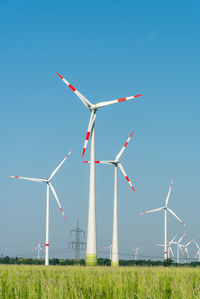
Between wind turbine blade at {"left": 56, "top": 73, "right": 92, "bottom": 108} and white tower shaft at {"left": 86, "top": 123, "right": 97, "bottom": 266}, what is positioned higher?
wind turbine blade at {"left": 56, "top": 73, "right": 92, "bottom": 108}

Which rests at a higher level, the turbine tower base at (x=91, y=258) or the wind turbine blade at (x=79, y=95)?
the wind turbine blade at (x=79, y=95)

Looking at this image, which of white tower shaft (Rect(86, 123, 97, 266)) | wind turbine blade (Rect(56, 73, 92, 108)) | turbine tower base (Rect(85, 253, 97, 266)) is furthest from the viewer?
wind turbine blade (Rect(56, 73, 92, 108))

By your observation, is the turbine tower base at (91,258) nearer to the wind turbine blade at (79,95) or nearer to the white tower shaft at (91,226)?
the white tower shaft at (91,226)

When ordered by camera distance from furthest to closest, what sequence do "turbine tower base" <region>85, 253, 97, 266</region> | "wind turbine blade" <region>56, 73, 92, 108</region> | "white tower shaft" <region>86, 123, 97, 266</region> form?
"wind turbine blade" <region>56, 73, 92, 108</region>
"white tower shaft" <region>86, 123, 97, 266</region>
"turbine tower base" <region>85, 253, 97, 266</region>

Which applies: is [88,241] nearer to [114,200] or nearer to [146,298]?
[114,200]

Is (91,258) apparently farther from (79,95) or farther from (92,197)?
(79,95)

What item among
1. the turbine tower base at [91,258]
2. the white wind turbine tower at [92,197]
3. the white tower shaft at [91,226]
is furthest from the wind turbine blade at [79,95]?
the turbine tower base at [91,258]

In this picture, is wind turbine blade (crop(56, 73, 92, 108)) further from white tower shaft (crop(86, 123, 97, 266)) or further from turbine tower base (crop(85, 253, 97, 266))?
turbine tower base (crop(85, 253, 97, 266))

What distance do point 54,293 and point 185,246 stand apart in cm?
13010

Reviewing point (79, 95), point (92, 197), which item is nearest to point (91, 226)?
point (92, 197)

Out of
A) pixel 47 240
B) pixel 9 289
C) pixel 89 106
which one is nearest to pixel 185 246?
pixel 47 240

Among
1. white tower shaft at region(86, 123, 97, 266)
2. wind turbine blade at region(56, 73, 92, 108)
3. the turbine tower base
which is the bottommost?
the turbine tower base

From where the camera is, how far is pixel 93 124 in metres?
60.6

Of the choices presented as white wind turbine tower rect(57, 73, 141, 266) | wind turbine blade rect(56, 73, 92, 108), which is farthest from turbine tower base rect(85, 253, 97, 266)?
wind turbine blade rect(56, 73, 92, 108)
